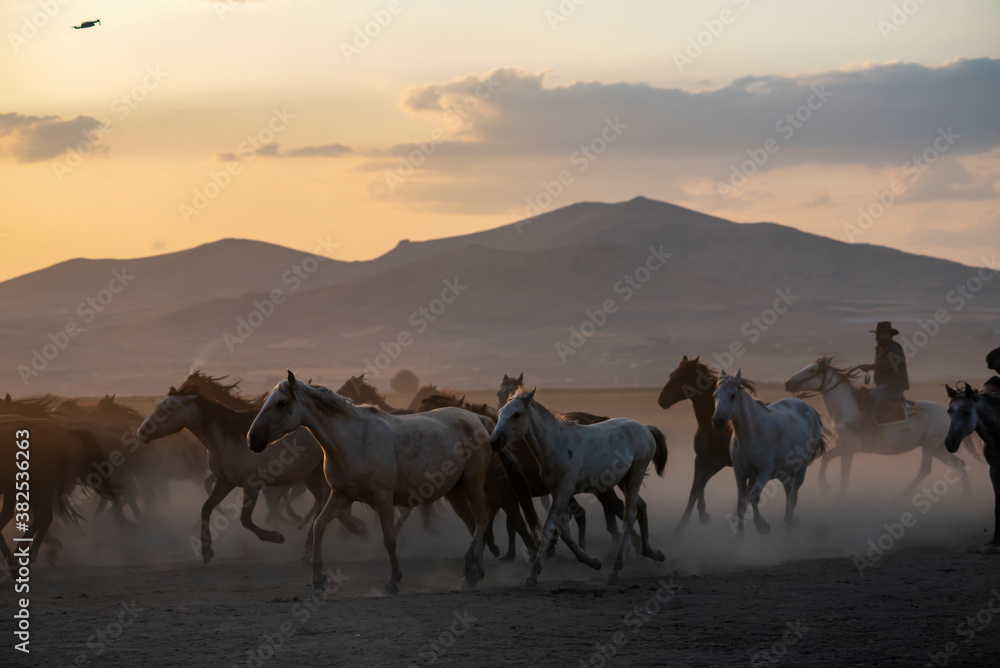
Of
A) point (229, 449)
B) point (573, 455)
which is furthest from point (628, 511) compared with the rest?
point (229, 449)

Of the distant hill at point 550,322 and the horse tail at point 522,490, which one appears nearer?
the horse tail at point 522,490

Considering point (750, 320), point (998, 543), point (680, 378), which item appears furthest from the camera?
point (750, 320)

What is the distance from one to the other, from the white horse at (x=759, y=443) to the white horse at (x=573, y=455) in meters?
1.61

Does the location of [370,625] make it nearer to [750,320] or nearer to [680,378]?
[680,378]

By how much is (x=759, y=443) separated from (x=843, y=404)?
4826 millimetres

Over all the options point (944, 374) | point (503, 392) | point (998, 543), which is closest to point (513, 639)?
point (503, 392)

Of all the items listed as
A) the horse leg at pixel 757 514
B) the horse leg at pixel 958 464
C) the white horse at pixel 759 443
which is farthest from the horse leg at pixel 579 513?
the horse leg at pixel 958 464

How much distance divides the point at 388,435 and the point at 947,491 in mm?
11142

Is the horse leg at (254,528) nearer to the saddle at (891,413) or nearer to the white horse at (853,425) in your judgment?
the white horse at (853,425)

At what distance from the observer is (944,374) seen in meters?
82.3

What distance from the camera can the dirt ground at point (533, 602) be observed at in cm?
740

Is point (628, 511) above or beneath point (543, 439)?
beneath

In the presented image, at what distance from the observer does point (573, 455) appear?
9977 millimetres

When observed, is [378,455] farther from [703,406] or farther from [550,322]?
[550,322]
